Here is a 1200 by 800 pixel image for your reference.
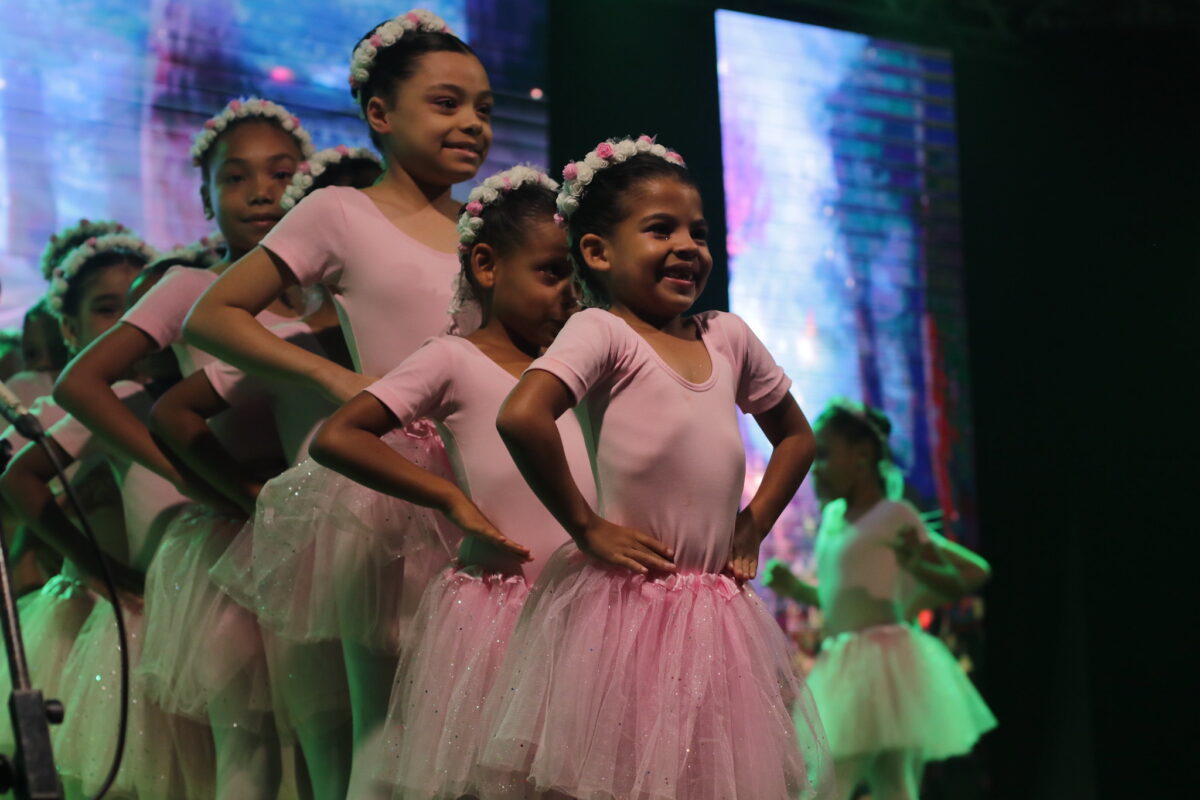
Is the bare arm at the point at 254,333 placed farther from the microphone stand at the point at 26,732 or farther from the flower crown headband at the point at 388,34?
the microphone stand at the point at 26,732

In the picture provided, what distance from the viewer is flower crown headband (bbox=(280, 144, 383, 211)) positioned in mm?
2730

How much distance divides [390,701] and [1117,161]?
4.66 meters

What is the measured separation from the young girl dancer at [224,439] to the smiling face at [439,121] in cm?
51

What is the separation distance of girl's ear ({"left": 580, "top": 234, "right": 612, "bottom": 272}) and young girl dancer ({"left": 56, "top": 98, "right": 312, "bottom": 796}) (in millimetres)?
926

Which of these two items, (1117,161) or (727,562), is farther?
(1117,161)

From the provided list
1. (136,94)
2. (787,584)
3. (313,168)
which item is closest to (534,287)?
(313,168)

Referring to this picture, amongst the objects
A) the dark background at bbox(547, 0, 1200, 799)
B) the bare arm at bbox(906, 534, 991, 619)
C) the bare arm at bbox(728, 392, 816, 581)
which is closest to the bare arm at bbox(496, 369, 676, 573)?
the bare arm at bbox(728, 392, 816, 581)

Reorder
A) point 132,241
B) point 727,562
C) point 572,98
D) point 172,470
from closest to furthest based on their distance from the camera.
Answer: point 727,562
point 172,470
point 132,241
point 572,98

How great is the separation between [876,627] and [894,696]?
0.26m

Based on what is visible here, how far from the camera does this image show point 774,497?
7.11ft

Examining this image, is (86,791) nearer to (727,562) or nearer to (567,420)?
(567,420)

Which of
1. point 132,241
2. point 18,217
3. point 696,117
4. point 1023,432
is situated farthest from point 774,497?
point 1023,432

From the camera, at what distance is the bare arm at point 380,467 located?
6.86ft

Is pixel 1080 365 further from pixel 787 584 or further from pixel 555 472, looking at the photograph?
pixel 555 472
